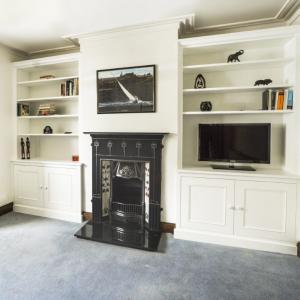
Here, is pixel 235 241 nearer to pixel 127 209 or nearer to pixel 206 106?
pixel 127 209

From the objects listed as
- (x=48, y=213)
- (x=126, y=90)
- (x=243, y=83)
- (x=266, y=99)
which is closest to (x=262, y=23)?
(x=243, y=83)

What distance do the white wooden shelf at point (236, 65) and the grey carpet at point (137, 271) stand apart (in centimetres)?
215

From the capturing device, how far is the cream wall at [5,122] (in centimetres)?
327

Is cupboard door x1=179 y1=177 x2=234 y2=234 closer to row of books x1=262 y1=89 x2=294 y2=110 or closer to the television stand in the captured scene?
the television stand

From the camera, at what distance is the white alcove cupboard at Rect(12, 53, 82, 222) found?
3.08 metres

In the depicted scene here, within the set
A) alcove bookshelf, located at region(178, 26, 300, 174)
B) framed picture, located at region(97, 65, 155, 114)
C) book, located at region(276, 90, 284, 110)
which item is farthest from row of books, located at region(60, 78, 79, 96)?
book, located at region(276, 90, 284, 110)

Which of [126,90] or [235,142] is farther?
[126,90]

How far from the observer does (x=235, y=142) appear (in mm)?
2574

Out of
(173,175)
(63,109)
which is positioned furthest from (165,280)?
(63,109)

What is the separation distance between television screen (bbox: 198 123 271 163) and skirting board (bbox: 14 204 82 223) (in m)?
1.98

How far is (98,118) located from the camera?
9.68ft

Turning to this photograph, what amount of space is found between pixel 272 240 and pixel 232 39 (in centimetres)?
235

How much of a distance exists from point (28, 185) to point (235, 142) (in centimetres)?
316

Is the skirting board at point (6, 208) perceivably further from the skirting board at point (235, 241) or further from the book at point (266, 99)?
the book at point (266, 99)
